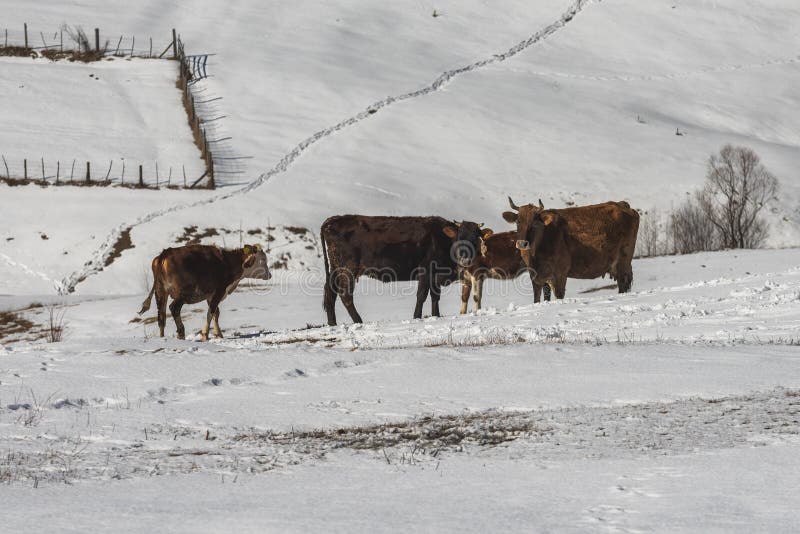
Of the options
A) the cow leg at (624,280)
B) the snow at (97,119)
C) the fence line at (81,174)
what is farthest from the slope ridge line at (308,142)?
the cow leg at (624,280)

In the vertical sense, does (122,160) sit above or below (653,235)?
above

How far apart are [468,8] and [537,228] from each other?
52.4m

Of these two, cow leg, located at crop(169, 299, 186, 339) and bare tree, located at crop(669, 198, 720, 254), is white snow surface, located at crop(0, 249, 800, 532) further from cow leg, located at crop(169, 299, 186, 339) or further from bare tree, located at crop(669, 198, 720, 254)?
bare tree, located at crop(669, 198, 720, 254)

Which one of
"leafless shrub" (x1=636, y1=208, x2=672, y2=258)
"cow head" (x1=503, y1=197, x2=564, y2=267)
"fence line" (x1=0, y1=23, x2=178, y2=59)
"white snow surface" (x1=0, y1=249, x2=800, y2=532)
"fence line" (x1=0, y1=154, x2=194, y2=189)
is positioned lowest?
"white snow surface" (x1=0, y1=249, x2=800, y2=532)

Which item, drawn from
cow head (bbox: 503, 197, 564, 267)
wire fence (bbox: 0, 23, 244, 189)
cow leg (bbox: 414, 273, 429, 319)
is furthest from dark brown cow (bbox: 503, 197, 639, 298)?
wire fence (bbox: 0, 23, 244, 189)

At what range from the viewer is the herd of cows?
18094mm

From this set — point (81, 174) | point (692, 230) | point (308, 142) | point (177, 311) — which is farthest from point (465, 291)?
point (308, 142)

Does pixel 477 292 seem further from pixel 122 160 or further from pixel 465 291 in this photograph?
pixel 122 160

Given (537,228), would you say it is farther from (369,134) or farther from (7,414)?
(369,134)

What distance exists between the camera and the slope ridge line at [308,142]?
32.4 m

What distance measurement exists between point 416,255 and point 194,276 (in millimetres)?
3910

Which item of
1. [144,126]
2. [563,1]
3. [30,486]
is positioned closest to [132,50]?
[144,126]

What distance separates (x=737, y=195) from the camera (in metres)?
42.5

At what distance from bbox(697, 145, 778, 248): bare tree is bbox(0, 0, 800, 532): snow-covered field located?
0.95m
